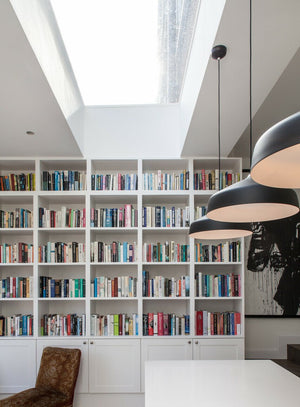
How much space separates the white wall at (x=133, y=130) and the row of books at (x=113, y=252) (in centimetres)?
93

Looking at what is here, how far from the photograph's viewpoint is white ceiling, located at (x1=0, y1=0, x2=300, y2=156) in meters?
1.71

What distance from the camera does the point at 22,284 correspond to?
12.4 feet

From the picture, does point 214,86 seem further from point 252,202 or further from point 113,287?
point 113,287

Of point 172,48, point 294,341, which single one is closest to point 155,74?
point 172,48

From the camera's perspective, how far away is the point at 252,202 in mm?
1563

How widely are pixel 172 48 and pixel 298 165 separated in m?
2.22

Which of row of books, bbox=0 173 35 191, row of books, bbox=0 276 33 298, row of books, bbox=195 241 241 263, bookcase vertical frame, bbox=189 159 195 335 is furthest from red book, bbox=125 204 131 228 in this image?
row of books, bbox=0 276 33 298

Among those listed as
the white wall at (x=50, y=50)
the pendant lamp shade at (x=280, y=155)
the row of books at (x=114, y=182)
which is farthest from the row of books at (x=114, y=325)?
the pendant lamp shade at (x=280, y=155)

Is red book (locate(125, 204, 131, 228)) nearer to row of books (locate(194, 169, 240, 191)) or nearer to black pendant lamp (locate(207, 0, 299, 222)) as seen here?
row of books (locate(194, 169, 240, 191))

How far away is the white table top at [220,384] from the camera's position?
80.0 inches

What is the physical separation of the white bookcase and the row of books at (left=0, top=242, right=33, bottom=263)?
0.07m

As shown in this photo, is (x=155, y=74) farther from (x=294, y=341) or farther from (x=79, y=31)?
(x=294, y=341)

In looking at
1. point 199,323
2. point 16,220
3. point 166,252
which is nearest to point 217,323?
point 199,323

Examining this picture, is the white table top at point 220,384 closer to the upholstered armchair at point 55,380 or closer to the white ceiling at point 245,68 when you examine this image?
the upholstered armchair at point 55,380
